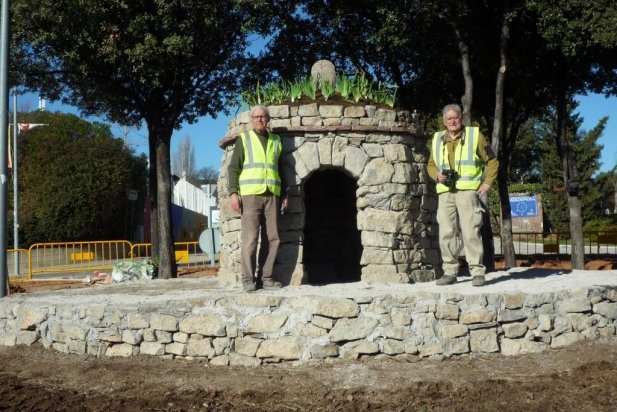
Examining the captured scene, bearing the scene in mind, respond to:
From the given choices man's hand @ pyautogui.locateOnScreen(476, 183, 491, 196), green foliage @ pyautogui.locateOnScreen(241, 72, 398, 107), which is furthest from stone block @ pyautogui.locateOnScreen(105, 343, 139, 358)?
man's hand @ pyautogui.locateOnScreen(476, 183, 491, 196)

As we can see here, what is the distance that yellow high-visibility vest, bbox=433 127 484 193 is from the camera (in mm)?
6723

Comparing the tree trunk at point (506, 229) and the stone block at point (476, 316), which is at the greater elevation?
the tree trunk at point (506, 229)

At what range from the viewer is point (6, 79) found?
8250mm

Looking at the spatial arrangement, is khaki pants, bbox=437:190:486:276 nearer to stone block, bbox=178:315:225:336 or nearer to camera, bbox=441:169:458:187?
camera, bbox=441:169:458:187

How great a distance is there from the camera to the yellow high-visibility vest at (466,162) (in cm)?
672

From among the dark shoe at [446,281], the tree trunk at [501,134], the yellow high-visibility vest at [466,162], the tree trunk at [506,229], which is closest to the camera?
the yellow high-visibility vest at [466,162]

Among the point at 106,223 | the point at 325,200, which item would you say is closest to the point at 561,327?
the point at 325,200

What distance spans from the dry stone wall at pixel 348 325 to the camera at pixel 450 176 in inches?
56.0

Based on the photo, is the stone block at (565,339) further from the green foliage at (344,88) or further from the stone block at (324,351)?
the green foliage at (344,88)

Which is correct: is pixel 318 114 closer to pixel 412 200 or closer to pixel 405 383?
pixel 412 200

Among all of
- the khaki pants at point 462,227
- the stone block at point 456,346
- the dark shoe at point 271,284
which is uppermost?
the khaki pants at point 462,227

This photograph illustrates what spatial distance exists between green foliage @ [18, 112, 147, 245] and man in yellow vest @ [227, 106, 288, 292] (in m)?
19.9

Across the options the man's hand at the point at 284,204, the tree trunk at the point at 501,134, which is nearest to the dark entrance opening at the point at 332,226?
the man's hand at the point at 284,204

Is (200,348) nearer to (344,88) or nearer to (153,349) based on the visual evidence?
(153,349)
